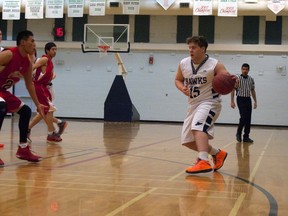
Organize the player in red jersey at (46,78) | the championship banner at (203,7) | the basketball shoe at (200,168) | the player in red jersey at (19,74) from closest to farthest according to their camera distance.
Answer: the basketball shoe at (200,168) → the player in red jersey at (19,74) → the player in red jersey at (46,78) → the championship banner at (203,7)

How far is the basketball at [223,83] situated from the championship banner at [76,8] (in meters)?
13.4

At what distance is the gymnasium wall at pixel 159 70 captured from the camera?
2005 cm

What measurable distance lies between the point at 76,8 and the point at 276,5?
7464 mm

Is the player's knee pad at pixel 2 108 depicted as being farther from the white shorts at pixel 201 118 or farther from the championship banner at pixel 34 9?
A: the championship banner at pixel 34 9

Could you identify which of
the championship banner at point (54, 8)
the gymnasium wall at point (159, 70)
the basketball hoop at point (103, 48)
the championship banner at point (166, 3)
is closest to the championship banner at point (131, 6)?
the championship banner at point (166, 3)

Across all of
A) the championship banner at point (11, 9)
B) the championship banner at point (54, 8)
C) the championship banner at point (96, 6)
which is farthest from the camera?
the championship banner at point (11, 9)

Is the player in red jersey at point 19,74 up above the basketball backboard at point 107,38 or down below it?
below

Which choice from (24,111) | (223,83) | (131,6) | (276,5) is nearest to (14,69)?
(24,111)

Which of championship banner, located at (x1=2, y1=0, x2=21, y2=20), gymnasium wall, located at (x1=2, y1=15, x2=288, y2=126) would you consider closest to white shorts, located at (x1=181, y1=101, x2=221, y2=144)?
championship banner, located at (x1=2, y1=0, x2=21, y2=20)

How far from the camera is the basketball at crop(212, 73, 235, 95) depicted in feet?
16.9

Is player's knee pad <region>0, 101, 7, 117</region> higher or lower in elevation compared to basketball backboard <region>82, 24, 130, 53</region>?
lower

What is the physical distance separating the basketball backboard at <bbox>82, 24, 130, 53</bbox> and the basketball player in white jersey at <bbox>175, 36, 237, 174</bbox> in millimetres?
12133

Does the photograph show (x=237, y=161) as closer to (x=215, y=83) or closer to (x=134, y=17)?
(x=215, y=83)

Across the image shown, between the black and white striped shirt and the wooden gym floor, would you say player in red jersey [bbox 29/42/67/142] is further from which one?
the black and white striped shirt
